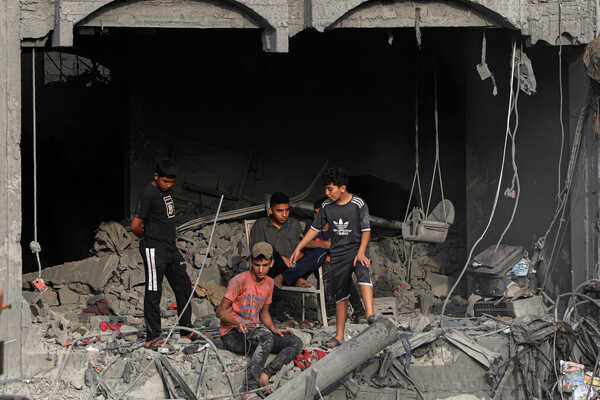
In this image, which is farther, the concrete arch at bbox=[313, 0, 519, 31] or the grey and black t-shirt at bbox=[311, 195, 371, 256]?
the concrete arch at bbox=[313, 0, 519, 31]

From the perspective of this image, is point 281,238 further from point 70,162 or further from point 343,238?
point 70,162

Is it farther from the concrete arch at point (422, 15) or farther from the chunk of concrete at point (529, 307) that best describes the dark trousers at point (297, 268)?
the concrete arch at point (422, 15)

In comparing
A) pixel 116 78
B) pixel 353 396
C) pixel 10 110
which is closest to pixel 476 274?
pixel 353 396

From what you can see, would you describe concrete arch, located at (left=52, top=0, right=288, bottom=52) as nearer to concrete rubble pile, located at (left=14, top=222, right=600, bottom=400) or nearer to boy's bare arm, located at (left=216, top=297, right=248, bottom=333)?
boy's bare arm, located at (left=216, top=297, right=248, bottom=333)

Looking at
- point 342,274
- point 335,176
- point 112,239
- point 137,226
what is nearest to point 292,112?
point 112,239

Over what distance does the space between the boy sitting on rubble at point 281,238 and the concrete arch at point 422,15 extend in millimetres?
2206

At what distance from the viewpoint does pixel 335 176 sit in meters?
7.87

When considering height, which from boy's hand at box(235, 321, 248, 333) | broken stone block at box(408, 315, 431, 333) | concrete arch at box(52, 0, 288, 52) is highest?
concrete arch at box(52, 0, 288, 52)

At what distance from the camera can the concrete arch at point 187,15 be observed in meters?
7.99

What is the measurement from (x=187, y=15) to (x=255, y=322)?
10.6 ft

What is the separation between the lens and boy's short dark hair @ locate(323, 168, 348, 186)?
7.84m

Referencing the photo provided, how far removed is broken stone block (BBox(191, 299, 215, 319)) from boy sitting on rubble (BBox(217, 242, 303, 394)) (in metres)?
2.19

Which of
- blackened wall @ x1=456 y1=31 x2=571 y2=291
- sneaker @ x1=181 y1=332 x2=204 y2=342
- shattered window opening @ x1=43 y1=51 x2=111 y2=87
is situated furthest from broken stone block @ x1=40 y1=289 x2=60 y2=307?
shattered window opening @ x1=43 y1=51 x2=111 y2=87

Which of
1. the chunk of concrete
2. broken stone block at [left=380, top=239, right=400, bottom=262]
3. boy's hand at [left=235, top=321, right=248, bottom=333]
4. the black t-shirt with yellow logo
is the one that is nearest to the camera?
boy's hand at [left=235, top=321, right=248, bottom=333]
